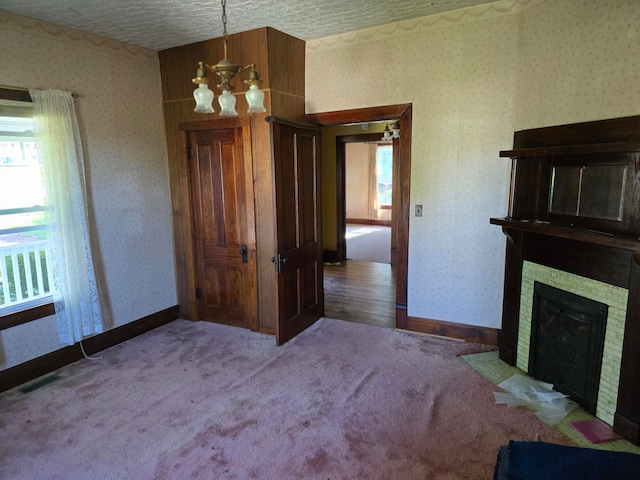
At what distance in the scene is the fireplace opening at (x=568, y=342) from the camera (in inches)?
101

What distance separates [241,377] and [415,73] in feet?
9.96

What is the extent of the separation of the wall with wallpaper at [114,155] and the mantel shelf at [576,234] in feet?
11.0

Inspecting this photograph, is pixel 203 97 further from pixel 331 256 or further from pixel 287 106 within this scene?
pixel 331 256

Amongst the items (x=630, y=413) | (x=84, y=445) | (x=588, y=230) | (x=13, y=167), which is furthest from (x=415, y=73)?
(x=84, y=445)

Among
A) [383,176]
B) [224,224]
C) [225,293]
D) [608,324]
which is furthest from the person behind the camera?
[383,176]

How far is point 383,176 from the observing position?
38.9ft

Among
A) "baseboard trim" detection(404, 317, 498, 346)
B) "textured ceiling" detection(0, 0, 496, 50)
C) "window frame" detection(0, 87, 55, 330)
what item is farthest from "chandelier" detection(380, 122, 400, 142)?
"window frame" detection(0, 87, 55, 330)

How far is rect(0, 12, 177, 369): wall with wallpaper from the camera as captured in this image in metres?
3.15

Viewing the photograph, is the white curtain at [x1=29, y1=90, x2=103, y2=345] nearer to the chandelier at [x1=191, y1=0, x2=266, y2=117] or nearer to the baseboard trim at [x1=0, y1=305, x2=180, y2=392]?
the baseboard trim at [x1=0, y1=305, x2=180, y2=392]

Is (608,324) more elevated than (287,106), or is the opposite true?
(287,106)

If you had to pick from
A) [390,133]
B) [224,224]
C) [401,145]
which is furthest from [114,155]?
[390,133]

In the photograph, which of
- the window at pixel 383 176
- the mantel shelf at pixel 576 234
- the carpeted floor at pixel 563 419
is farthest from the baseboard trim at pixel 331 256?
the window at pixel 383 176

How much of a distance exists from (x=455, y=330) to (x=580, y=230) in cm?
162

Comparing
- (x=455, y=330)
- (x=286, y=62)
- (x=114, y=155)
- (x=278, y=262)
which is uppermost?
(x=286, y=62)
